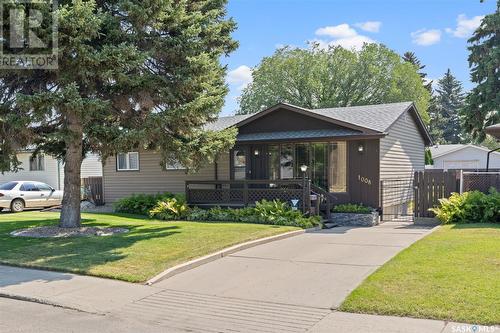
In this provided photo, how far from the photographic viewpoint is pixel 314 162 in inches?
672

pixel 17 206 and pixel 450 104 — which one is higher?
pixel 450 104

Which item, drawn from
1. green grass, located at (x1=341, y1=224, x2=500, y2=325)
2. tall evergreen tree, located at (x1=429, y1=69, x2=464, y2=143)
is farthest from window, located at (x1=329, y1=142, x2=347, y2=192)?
tall evergreen tree, located at (x1=429, y1=69, x2=464, y2=143)

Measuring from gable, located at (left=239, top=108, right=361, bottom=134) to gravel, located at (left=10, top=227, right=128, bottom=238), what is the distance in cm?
764

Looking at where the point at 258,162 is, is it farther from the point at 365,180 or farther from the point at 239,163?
the point at 365,180

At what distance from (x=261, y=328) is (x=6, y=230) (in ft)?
32.5

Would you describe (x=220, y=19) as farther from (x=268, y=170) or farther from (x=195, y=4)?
(x=268, y=170)

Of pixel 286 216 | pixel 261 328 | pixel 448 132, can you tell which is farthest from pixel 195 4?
pixel 448 132

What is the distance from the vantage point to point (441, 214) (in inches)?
525

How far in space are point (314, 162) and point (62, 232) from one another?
9.03 metres

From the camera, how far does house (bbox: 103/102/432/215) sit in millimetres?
16047

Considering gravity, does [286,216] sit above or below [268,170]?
below

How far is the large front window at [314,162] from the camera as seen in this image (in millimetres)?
16672

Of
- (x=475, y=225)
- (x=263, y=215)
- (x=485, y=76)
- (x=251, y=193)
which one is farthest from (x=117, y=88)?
(x=485, y=76)

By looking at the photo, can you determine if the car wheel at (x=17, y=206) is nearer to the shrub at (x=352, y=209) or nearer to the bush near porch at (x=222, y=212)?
the bush near porch at (x=222, y=212)
